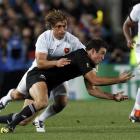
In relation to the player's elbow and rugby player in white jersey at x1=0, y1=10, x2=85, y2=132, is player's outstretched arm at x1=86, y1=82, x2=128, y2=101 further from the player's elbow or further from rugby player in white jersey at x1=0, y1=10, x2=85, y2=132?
the player's elbow

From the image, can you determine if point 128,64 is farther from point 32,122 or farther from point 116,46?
point 32,122

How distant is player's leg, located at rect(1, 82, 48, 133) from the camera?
11859 millimetres

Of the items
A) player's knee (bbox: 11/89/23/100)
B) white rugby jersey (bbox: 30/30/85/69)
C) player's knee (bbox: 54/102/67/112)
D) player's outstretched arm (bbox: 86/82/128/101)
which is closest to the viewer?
player's outstretched arm (bbox: 86/82/128/101)

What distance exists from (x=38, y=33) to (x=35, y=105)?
30.8ft

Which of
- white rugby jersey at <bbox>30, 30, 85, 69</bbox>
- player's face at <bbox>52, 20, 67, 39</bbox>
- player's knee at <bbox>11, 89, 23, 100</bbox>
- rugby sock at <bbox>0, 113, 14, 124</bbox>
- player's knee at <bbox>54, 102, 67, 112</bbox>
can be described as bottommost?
rugby sock at <bbox>0, 113, 14, 124</bbox>

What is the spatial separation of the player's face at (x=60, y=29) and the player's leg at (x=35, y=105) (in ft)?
2.57

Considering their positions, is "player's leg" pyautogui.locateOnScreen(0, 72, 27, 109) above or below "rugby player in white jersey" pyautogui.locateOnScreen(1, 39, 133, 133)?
below

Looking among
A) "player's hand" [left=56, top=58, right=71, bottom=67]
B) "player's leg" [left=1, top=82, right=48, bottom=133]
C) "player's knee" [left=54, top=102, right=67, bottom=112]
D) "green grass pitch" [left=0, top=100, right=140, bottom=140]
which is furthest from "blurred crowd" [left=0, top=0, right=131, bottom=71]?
"player's hand" [left=56, top=58, right=71, bottom=67]

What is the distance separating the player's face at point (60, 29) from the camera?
39.6 feet

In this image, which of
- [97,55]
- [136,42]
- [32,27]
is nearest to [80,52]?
[97,55]

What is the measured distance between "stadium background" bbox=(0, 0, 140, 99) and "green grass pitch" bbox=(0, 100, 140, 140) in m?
1.96

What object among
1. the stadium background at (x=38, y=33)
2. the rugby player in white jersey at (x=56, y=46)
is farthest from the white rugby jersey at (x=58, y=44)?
the stadium background at (x=38, y=33)

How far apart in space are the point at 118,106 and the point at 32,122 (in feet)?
16.2

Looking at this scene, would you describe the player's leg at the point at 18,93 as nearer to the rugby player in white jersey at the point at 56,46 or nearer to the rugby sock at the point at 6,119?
the rugby player in white jersey at the point at 56,46
